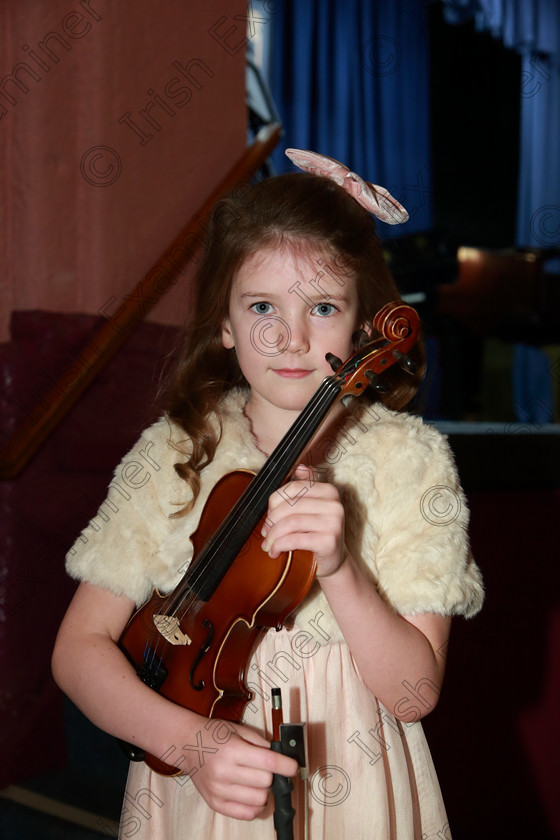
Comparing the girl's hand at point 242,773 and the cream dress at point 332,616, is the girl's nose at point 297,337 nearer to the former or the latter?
the cream dress at point 332,616

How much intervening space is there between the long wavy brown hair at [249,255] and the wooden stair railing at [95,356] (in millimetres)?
790

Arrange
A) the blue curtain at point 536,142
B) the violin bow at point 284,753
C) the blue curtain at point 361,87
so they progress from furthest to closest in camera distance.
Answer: the blue curtain at point 536,142, the blue curtain at point 361,87, the violin bow at point 284,753

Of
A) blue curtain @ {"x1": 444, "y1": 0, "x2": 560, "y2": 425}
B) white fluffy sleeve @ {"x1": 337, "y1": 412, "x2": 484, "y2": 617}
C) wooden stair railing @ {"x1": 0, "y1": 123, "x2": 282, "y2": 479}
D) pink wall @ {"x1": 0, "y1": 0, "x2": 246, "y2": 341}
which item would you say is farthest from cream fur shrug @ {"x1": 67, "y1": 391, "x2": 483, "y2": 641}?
blue curtain @ {"x1": 444, "y1": 0, "x2": 560, "y2": 425}

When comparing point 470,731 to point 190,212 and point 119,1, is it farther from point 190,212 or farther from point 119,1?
point 119,1

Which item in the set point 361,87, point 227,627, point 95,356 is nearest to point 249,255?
point 227,627

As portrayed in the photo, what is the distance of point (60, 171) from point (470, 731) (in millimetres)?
1710

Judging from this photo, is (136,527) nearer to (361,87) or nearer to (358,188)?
(358,188)

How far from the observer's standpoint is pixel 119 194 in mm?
2174

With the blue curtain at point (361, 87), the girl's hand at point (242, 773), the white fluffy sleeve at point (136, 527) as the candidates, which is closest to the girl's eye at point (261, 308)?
the white fluffy sleeve at point (136, 527)

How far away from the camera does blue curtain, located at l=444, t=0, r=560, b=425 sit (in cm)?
481

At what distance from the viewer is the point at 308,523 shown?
31.7 inches

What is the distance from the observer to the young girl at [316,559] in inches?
35.3

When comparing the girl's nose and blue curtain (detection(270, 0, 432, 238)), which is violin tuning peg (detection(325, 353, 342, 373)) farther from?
blue curtain (detection(270, 0, 432, 238))

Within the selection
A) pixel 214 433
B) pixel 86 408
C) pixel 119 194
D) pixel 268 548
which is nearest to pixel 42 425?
pixel 86 408
